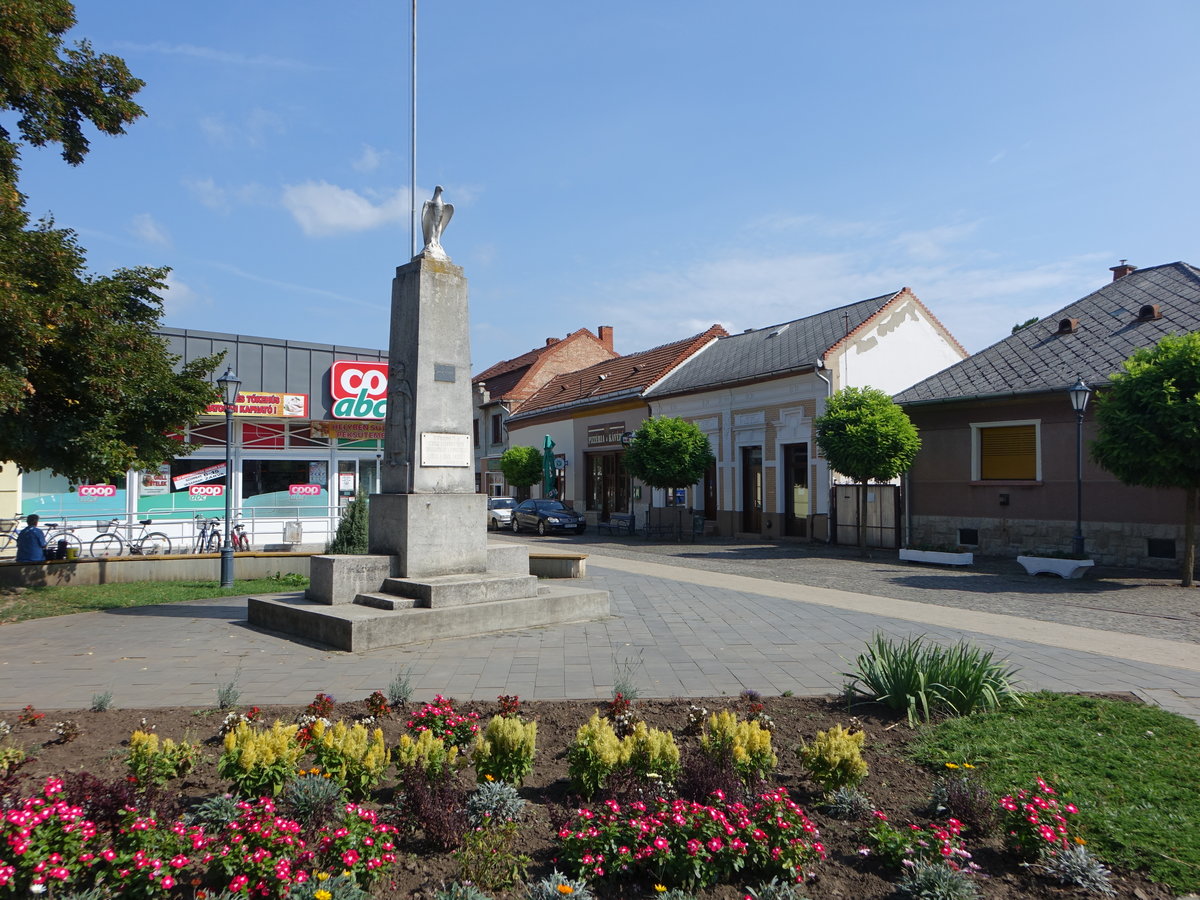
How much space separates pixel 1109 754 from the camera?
15.4 ft

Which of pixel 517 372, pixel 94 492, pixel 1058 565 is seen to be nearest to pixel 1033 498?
pixel 1058 565

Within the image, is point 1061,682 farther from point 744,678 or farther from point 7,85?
point 7,85

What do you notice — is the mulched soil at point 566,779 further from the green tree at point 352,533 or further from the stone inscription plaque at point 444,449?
the green tree at point 352,533

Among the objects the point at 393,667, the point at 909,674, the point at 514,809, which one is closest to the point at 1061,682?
the point at 909,674

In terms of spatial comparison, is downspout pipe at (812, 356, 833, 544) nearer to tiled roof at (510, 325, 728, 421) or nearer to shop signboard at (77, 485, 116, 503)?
tiled roof at (510, 325, 728, 421)

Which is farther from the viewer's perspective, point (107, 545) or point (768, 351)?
point (768, 351)

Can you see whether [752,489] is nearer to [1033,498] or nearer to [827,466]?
[827,466]

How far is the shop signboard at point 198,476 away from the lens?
66.2 feet

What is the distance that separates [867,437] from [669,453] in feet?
26.3

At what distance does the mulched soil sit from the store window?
15.7m

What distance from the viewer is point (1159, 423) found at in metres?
13.3

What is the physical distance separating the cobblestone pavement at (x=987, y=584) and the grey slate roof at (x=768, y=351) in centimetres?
661

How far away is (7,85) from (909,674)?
12.1 metres

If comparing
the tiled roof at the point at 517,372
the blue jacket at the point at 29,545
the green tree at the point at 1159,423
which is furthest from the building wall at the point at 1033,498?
the tiled roof at the point at 517,372
